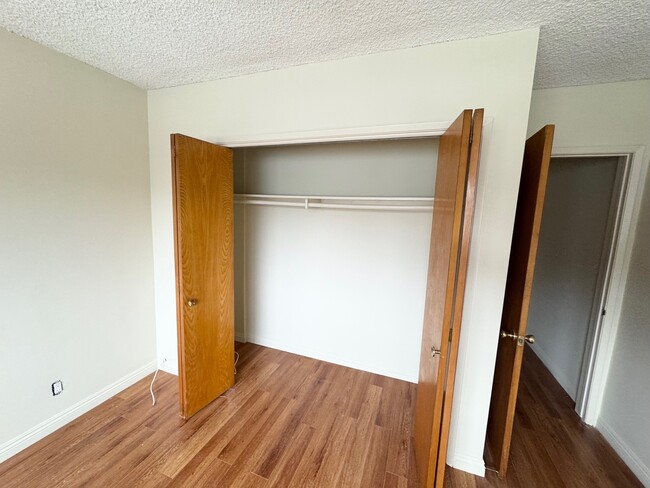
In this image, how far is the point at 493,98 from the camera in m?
1.47

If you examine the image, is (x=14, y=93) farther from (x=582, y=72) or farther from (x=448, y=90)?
(x=582, y=72)

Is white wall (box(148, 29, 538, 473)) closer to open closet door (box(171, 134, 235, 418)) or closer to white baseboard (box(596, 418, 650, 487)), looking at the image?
open closet door (box(171, 134, 235, 418))

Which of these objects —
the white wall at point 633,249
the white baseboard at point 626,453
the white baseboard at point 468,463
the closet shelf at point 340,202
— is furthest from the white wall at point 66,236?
the white baseboard at point 626,453

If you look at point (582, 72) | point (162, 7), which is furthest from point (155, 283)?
point (582, 72)

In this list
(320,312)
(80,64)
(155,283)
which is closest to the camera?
(80,64)

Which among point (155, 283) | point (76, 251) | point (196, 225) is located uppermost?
point (196, 225)

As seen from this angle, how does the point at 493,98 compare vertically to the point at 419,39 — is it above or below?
below

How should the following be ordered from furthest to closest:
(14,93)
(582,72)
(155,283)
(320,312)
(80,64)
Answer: (320,312) < (155,283) < (80,64) < (582,72) < (14,93)

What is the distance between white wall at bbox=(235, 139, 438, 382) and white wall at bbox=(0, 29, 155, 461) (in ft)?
3.42

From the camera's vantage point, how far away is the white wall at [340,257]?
2447 millimetres

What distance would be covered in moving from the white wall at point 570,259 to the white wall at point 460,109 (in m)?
1.27

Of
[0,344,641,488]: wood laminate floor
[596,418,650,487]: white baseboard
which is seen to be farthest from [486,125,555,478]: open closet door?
[596,418,650,487]: white baseboard

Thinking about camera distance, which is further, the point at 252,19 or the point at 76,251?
the point at 76,251

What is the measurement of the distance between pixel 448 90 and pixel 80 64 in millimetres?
2444
